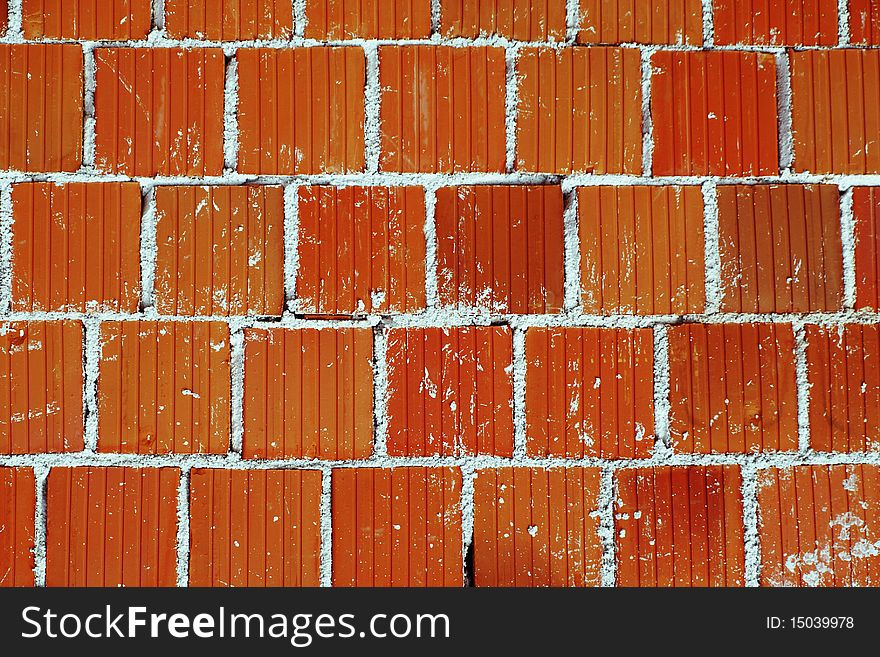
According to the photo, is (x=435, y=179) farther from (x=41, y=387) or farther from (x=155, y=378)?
(x=41, y=387)

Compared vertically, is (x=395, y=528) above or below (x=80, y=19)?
below

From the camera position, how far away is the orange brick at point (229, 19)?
1.17 metres

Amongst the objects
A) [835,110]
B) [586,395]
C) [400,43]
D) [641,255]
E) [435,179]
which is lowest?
[586,395]

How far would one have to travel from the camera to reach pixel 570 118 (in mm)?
1175

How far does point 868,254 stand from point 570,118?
55 centimetres

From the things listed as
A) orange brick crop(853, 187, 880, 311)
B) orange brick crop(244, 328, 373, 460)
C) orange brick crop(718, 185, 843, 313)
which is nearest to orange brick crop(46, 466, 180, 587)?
orange brick crop(244, 328, 373, 460)

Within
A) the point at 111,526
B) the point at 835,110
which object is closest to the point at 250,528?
the point at 111,526

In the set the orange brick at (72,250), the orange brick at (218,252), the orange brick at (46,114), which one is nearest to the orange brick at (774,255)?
the orange brick at (218,252)

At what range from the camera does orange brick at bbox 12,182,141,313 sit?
3.78ft

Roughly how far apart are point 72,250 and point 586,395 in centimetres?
88

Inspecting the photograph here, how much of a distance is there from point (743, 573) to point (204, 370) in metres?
0.96

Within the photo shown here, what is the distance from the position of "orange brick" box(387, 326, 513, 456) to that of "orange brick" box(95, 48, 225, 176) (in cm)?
45

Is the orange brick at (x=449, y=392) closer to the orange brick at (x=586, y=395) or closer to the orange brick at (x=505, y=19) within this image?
the orange brick at (x=586, y=395)
